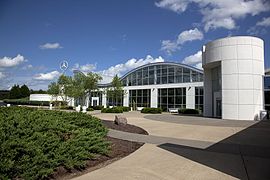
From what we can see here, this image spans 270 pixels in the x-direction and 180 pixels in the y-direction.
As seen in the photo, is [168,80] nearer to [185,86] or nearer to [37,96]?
[185,86]

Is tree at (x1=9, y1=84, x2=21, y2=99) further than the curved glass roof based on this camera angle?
Yes

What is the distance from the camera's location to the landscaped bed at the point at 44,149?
5148 mm

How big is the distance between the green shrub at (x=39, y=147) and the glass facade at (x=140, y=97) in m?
42.1

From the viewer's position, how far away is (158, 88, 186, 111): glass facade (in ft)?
147

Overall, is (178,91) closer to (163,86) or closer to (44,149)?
(163,86)

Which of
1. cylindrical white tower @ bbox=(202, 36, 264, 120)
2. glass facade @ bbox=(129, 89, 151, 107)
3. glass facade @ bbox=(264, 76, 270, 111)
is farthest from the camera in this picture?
glass facade @ bbox=(129, 89, 151, 107)

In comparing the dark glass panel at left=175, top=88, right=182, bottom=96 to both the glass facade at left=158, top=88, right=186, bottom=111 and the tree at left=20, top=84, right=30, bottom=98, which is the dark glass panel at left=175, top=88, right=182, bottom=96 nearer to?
the glass facade at left=158, top=88, right=186, bottom=111

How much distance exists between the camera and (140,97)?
5153cm

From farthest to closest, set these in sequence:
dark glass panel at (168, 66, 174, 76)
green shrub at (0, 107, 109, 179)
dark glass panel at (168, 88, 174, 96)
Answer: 1. dark glass panel at (168, 66, 174, 76)
2. dark glass panel at (168, 88, 174, 96)
3. green shrub at (0, 107, 109, 179)

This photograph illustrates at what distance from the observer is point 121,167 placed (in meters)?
6.86

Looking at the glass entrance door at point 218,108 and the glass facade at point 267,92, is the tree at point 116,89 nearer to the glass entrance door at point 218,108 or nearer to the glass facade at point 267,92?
the glass entrance door at point 218,108

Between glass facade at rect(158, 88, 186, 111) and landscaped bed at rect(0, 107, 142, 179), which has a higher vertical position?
glass facade at rect(158, 88, 186, 111)

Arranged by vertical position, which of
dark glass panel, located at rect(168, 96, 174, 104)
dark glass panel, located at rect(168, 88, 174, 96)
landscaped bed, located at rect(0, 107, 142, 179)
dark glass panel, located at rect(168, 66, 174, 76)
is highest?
dark glass panel, located at rect(168, 66, 174, 76)

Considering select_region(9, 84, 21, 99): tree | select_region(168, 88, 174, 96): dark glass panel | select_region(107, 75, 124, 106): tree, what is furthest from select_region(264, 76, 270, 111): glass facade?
select_region(9, 84, 21, 99): tree
